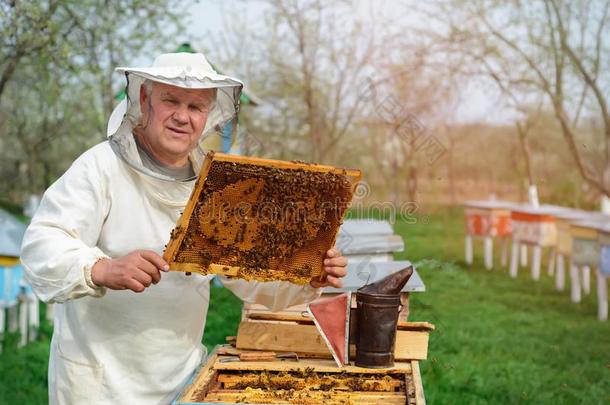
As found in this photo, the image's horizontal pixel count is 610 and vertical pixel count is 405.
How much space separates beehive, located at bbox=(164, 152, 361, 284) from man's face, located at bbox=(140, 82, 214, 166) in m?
0.31

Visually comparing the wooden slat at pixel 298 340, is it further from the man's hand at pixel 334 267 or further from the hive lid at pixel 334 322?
the man's hand at pixel 334 267

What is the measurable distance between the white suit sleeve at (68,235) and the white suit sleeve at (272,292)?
64 centimetres

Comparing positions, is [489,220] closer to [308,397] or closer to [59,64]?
[59,64]

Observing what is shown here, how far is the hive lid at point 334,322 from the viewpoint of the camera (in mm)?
2902

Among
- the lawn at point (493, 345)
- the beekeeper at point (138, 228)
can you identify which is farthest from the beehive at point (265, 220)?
the lawn at point (493, 345)

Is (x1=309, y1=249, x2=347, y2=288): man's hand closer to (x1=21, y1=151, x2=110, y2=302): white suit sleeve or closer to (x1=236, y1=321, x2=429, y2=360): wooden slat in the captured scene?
(x1=236, y1=321, x2=429, y2=360): wooden slat

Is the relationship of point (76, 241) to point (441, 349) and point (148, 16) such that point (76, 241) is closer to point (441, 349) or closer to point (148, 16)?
point (441, 349)

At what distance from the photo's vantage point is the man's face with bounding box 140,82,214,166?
9.05ft

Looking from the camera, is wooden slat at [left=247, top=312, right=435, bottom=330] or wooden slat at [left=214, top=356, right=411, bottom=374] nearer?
wooden slat at [left=214, top=356, right=411, bottom=374]

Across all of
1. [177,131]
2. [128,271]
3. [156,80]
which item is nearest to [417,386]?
[128,271]

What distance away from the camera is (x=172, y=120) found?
276 cm

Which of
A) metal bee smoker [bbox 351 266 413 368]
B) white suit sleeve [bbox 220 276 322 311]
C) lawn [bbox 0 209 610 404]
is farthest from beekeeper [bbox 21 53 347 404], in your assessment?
lawn [bbox 0 209 610 404]

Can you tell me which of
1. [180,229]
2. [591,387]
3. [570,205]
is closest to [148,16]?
[591,387]

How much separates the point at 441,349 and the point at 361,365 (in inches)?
189
